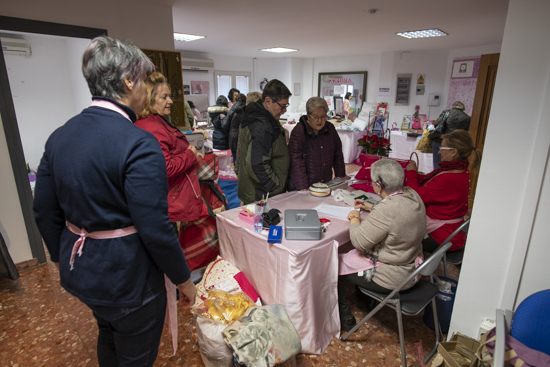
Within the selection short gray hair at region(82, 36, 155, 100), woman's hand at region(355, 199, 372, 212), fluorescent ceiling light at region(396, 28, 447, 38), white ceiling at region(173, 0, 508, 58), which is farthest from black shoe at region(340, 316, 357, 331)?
fluorescent ceiling light at region(396, 28, 447, 38)

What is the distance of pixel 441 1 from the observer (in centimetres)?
314

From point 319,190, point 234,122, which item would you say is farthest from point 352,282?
point 234,122

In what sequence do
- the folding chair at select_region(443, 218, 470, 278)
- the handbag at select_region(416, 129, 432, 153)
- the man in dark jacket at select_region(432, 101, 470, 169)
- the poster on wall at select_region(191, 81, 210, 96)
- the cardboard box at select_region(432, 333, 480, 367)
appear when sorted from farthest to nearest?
the poster on wall at select_region(191, 81, 210, 96) → the handbag at select_region(416, 129, 432, 153) → the man in dark jacket at select_region(432, 101, 470, 169) → the folding chair at select_region(443, 218, 470, 278) → the cardboard box at select_region(432, 333, 480, 367)

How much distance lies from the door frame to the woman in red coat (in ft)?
4.69

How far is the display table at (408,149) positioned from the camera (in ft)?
17.9

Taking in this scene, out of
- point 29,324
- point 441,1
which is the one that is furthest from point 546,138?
point 29,324


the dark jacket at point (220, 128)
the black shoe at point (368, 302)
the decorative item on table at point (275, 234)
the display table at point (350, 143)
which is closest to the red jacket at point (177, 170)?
the decorative item on table at point (275, 234)

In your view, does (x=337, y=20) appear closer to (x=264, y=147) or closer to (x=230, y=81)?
(x=264, y=147)

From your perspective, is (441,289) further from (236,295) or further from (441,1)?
(441,1)

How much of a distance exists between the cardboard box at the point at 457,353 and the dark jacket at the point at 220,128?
378cm

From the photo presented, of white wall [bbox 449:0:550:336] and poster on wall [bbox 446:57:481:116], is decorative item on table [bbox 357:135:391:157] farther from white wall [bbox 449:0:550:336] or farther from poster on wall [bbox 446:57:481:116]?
poster on wall [bbox 446:57:481:116]

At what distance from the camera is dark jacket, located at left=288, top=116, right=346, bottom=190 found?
2.54m

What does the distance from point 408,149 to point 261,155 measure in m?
4.62

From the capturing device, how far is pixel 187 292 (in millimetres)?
1138
